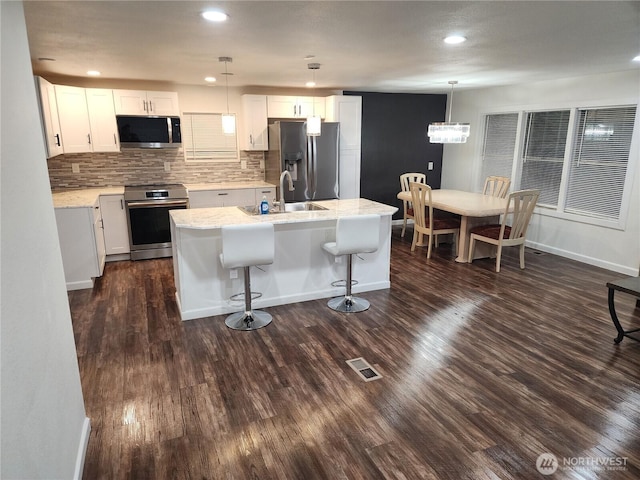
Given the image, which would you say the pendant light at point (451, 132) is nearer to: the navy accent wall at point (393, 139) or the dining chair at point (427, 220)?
the dining chair at point (427, 220)

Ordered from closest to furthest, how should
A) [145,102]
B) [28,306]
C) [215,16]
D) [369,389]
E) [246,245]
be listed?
1. [28,306]
2. [215,16]
3. [369,389]
4. [246,245]
5. [145,102]

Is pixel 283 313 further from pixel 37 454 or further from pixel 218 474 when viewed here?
pixel 37 454

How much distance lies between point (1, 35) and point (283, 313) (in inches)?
114

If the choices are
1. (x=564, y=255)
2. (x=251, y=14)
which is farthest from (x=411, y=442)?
(x=564, y=255)

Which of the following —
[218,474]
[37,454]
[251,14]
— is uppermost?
[251,14]

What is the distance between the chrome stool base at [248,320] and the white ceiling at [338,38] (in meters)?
2.28

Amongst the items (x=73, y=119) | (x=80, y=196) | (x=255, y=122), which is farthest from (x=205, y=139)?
(x=80, y=196)

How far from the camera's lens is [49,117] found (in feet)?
14.6

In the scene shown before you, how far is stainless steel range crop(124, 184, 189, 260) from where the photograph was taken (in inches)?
204

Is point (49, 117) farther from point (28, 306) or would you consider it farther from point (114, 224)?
point (28, 306)

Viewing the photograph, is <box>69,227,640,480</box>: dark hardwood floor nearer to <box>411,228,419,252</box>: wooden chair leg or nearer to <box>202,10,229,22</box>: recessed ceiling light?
<box>411,228,419,252</box>: wooden chair leg

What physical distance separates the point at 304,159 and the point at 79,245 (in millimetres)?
3034

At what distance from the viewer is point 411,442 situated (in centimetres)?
220

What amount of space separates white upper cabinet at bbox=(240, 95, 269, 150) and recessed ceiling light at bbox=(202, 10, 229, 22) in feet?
11.3
